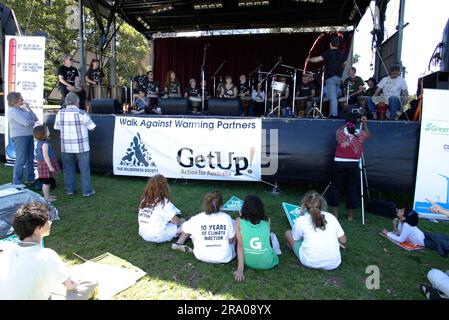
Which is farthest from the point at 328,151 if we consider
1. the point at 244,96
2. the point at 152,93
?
the point at 152,93

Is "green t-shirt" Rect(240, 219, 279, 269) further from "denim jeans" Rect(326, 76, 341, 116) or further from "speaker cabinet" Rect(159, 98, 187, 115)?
"denim jeans" Rect(326, 76, 341, 116)

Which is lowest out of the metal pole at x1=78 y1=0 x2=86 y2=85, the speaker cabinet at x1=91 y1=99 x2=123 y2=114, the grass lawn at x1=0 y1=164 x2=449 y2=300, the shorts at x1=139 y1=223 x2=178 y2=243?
the grass lawn at x1=0 y1=164 x2=449 y2=300

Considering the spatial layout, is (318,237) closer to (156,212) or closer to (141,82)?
(156,212)

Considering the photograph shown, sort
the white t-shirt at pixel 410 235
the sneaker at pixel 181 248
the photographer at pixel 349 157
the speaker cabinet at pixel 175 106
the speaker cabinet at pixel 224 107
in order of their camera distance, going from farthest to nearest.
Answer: the speaker cabinet at pixel 175 106 < the speaker cabinet at pixel 224 107 < the photographer at pixel 349 157 < the white t-shirt at pixel 410 235 < the sneaker at pixel 181 248

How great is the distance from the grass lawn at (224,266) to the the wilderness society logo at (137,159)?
1.02 meters

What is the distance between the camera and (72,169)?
206 inches

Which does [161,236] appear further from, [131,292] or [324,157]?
[324,157]

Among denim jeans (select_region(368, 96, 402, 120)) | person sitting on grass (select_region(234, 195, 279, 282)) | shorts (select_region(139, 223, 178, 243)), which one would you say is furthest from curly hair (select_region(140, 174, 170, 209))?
denim jeans (select_region(368, 96, 402, 120))

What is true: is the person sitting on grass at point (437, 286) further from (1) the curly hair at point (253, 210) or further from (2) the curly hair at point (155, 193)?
(2) the curly hair at point (155, 193)

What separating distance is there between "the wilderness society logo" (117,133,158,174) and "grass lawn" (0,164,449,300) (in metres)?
1.02

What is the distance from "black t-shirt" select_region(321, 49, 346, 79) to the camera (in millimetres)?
6496

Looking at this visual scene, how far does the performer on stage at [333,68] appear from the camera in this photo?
6.49 m

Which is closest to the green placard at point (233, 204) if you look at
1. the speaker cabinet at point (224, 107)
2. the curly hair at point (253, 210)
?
the curly hair at point (253, 210)
